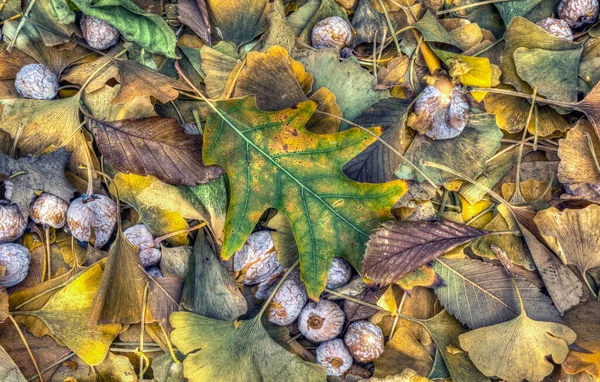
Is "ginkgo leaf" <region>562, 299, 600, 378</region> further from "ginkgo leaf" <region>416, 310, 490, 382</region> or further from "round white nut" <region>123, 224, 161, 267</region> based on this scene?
"round white nut" <region>123, 224, 161, 267</region>

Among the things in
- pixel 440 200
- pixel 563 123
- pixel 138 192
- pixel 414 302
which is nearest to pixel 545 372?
pixel 414 302

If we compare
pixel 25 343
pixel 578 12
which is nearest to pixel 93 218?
pixel 25 343

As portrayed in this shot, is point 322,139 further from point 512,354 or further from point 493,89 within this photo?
point 512,354

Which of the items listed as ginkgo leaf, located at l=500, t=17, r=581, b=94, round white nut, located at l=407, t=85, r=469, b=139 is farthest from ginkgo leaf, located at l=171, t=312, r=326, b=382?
ginkgo leaf, located at l=500, t=17, r=581, b=94

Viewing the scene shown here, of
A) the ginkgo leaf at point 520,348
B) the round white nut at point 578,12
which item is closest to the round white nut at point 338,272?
the ginkgo leaf at point 520,348

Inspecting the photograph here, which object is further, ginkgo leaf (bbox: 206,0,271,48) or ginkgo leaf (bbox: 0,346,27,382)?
ginkgo leaf (bbox: 206,0,271,48)

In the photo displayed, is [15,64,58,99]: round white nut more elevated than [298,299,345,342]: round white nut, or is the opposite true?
[15,64,58,99]: round white nut
